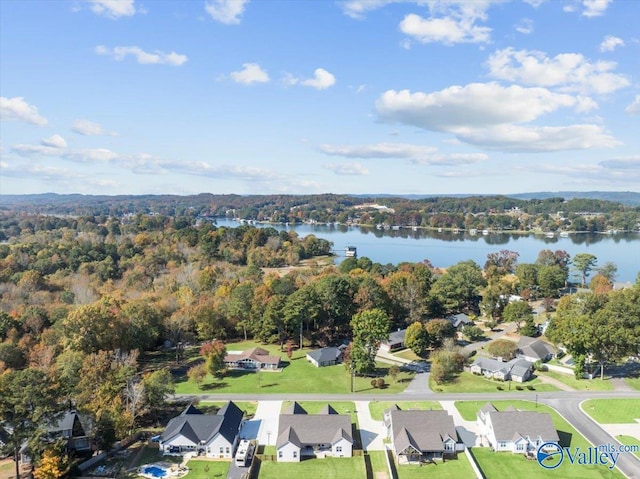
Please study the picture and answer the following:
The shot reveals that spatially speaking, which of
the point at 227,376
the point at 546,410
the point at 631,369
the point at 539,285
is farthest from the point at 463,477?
the point at 539,285

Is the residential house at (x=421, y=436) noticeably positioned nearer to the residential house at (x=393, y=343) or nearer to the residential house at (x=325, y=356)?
the residential house at (x=325, y=356)

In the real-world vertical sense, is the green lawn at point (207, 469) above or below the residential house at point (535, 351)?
below

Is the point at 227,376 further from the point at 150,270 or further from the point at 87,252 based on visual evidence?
the point at 87,252

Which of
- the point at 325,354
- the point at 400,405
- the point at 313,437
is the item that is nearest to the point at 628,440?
the point at 400,405

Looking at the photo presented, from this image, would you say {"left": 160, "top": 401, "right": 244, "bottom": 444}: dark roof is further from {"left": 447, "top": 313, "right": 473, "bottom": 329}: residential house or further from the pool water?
{"left": 447, "top": 313, "right": 473, "bottom": 329}: residential house

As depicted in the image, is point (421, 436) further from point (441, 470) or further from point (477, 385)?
point (477, 385)

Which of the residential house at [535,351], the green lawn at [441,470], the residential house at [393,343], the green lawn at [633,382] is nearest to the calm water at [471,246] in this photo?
the residential house at [535,351]
